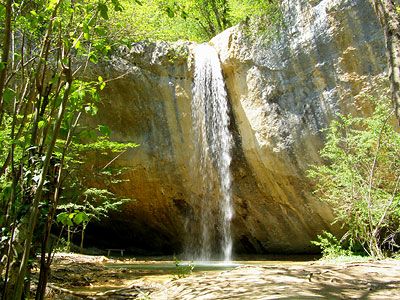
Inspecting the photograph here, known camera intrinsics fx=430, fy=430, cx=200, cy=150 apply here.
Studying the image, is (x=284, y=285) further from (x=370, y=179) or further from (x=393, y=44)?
(x=370, y=179)

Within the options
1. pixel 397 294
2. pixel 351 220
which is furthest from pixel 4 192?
pixel 351 220

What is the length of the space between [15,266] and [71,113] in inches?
44.1

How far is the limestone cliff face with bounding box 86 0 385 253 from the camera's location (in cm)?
1082

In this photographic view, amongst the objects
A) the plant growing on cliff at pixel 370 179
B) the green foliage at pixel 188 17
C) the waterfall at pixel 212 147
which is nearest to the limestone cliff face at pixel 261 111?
the waterfall at pixel 212 147

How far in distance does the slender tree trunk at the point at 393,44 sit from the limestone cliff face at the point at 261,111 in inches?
257

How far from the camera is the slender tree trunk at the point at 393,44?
12.9ft

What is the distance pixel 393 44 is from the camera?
13.1ft

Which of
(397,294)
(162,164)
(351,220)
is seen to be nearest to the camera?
(397,294)

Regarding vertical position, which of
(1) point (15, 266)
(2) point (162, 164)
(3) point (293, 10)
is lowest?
(1) point (15, 266)

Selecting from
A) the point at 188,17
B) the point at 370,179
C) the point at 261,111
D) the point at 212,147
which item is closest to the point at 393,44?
the point at 370,179

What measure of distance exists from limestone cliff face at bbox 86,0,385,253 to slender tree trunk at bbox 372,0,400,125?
6.53 metres

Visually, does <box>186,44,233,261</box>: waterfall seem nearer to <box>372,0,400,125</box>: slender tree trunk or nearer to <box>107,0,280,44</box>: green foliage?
<box>107,0,280,44</box>: green foliage

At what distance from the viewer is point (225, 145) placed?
13242 millimetres

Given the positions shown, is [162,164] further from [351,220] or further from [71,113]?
[71,113]
